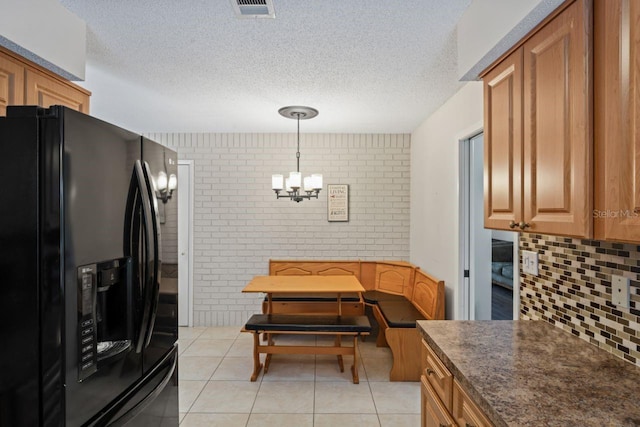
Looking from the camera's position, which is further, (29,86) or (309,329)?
(309,329)

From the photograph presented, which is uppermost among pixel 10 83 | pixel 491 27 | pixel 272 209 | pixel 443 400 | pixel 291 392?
pixel 491 27

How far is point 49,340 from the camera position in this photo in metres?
1.05

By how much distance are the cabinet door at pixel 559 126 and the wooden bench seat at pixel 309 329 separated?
200 centimetres

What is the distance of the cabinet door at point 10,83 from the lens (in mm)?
1640

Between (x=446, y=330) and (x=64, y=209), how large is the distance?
1.60 m

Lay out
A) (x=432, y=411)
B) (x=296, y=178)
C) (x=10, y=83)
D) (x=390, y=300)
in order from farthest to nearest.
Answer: (x=390, y=300) < (x=296, y=178) < (x=10, y=83) < (x=432, y=411)

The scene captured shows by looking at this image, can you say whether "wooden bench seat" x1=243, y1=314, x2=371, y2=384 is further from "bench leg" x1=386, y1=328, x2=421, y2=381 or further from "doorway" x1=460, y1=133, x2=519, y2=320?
"doorway" x1=460, y1=133, x2=519, y2=320

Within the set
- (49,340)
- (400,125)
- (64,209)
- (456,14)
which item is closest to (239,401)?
(49,340)

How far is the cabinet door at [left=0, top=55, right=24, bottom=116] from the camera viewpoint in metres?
1.64

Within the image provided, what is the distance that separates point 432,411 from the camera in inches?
62.6

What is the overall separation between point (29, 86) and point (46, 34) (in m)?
0.27

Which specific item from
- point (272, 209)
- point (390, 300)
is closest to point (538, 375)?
point (390, 300)

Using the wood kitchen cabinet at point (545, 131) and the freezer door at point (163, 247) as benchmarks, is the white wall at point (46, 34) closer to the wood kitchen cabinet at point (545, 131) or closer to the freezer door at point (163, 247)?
the freezer door at point (163, 247)

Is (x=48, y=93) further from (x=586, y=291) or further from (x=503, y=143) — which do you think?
→ (x=586, y=291)
